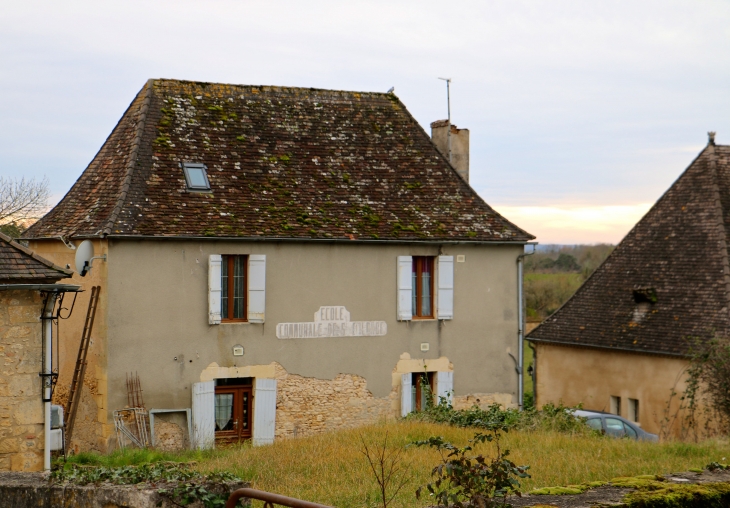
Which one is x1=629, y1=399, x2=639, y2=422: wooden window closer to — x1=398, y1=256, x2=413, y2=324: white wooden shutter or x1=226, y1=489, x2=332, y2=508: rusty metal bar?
x1=398, y1=256, x2=413, y2=324: white wooden shutter

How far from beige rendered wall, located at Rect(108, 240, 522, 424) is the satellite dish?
417 mm

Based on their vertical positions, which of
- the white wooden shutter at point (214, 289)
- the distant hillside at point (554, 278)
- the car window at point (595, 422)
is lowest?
the car window at point (595, 422)

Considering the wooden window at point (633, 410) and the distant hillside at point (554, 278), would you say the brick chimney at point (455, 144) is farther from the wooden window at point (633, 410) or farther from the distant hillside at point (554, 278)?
the distant hillside at point (554, 278)

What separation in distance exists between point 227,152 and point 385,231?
373 centimetres

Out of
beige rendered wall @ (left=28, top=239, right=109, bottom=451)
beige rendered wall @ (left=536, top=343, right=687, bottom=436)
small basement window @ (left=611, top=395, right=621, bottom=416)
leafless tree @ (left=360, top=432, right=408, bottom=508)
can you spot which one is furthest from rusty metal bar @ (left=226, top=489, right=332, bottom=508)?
small basement window @ (left=611, top=395, right=621, bottom=416)

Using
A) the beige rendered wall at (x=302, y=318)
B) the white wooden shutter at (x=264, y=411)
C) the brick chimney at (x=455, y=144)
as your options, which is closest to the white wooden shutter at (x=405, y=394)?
the beige rendered wall at (x=302, y=318)

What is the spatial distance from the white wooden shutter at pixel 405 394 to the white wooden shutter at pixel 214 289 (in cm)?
426

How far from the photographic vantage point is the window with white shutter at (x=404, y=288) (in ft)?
61.7

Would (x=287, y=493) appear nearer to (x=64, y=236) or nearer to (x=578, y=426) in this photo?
(x=578, y=426)

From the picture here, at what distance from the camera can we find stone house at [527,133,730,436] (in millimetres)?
20953

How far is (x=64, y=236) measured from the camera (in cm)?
1705

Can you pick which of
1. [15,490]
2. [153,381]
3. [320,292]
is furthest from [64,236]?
[15,490]

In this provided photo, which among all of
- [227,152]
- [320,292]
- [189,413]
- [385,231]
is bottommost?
[189,413]

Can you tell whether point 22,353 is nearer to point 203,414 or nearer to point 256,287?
point 203,414
